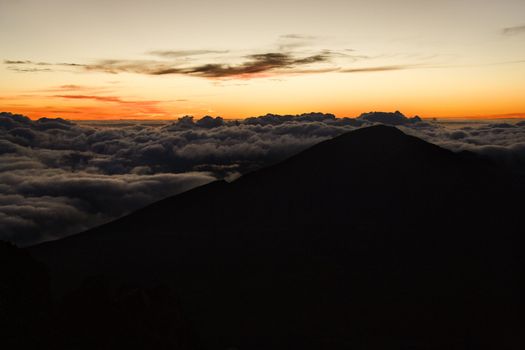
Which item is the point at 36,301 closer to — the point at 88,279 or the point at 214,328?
the point at 88,279

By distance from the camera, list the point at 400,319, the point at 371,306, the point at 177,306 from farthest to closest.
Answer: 1. the point at 371,306
2. the point at 400,319
3. the point at 177,306

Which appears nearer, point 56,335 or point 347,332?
point 56,335

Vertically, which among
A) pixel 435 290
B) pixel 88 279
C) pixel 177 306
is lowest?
pixel 435 290

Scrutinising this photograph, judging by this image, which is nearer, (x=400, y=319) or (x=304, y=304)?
(x=400, y=319)

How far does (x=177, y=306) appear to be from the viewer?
8731 cm

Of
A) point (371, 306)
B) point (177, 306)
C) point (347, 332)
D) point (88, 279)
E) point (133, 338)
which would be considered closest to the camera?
point (133, 338)

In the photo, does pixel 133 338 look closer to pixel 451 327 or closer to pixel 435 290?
pixel 451 327

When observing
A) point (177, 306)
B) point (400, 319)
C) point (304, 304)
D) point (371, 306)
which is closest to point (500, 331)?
point (400, 319)

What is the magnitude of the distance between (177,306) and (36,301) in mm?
25701

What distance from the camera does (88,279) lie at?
81625 mm

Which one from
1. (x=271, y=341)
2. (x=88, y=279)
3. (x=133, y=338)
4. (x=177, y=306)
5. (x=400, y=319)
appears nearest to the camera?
(x=133, y=338)

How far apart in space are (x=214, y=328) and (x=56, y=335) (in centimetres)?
8869

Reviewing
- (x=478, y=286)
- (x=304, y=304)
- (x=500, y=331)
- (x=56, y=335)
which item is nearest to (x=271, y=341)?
(x=304, y=304)

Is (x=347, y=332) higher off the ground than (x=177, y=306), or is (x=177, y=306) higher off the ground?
(x=177, y=306)
